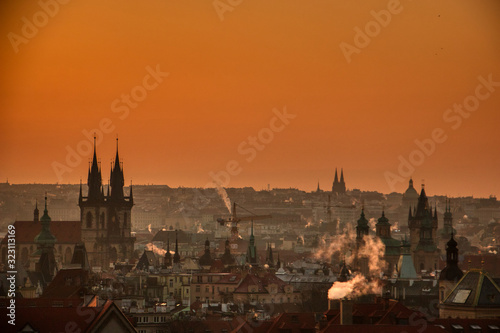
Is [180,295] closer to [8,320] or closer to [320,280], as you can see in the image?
[320,280]

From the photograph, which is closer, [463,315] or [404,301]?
[463,315]

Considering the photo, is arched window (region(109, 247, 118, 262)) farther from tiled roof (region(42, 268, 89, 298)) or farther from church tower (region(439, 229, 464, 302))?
church tower (region(439, 229, 464, 302))

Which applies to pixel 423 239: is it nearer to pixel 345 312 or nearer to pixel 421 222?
pixel 421 222

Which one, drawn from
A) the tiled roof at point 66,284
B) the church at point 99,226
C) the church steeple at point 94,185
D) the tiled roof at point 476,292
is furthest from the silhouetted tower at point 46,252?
the tiled roof at point 476,292

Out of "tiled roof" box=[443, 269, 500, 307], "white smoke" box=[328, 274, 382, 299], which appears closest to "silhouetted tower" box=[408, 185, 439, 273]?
"white smoke" box=[328, 274, 382, 299]

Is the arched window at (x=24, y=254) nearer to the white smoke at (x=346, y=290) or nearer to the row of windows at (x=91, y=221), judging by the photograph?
the row of windows at (x=91, y=221)

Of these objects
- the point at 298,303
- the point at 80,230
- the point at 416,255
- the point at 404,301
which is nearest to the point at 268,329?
the point at 404,301
